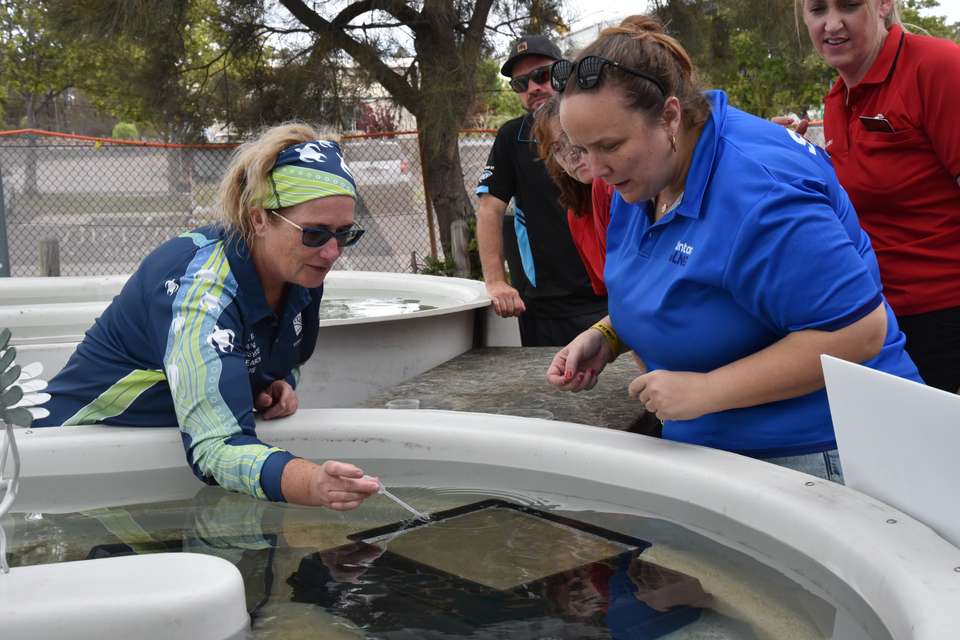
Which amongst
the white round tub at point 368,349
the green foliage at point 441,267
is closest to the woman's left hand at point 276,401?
the white round tub at point 368,349

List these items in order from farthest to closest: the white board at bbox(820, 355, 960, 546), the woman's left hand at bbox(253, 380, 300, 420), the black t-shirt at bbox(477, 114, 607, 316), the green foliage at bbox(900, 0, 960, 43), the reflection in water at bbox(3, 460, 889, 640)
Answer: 1. the green foliage at bbox(900, 0, 960, 43)
2. the black t-shirt at bbox(477, 114, 607, 316)
3. the woman's left hand at bbox(253, 380, 300, 420)
4. the reflection in water at bbox(3, 460, 889, 640)
5. the white board at bbox(820, 355, 960, 546)

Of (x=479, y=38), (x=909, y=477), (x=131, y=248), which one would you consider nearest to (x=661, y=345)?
(x=909, y=477)

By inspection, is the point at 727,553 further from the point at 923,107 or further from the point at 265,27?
the point at 265,27

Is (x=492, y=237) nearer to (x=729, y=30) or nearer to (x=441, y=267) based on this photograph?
(x=441, y=267)

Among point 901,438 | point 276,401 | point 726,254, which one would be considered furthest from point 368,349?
point 901,438

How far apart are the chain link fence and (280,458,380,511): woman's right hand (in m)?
7.51

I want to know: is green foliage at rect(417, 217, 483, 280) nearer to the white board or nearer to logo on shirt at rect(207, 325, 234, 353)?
logo on shirt at rect(207, 325, 234, 353)

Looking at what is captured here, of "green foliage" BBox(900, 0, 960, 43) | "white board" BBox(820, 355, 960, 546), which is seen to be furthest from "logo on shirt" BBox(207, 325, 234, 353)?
"green foliage" BBox(900, 0, 960, 43)

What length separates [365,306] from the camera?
6234 millimetres

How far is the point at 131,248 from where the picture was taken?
966 centimetres

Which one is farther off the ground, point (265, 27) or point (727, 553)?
point (265, 27)

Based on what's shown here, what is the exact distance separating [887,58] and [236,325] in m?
1.62

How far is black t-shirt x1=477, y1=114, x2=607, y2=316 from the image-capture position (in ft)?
13.6

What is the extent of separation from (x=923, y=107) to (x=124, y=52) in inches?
283
